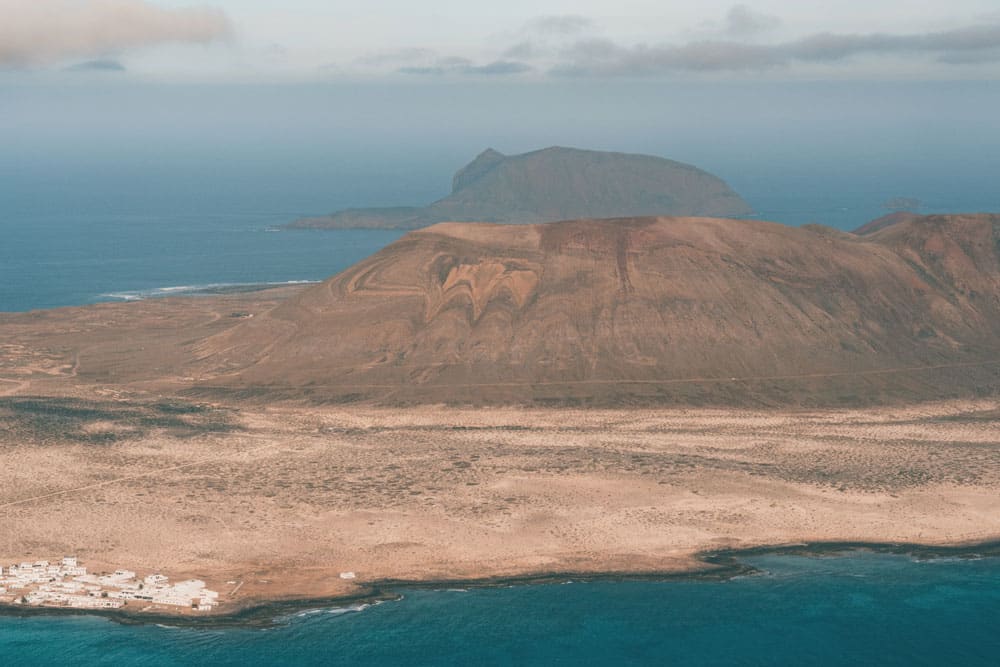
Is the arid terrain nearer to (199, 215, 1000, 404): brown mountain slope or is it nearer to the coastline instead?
(199, 215, 1000, 404): brown mountain slope

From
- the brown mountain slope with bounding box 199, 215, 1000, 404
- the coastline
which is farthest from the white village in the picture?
the brown mountain slope with bounding box 199, 215, 1000, 404

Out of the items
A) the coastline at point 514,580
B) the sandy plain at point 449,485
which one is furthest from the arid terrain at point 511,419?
the coastline at point 514,580

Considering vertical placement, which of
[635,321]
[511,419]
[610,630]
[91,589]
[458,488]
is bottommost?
[610,630]

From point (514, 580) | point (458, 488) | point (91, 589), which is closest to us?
point (91, 589)

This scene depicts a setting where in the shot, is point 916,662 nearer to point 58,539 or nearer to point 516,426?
point 516,426

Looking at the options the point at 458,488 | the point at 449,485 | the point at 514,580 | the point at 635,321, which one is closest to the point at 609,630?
Result: the point at 514,580

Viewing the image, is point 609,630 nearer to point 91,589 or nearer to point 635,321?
point 91,589

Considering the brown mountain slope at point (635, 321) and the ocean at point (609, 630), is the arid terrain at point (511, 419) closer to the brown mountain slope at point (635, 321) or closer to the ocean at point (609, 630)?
the brown mountain slope at point (635, 321)
